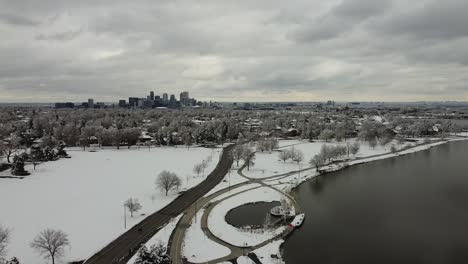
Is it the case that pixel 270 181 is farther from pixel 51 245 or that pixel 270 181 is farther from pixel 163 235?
pixel 51 245

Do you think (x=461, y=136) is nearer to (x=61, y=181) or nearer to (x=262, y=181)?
(x=262, y=181)

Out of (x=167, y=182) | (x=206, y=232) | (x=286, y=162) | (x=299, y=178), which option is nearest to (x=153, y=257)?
(x=206, y=232)

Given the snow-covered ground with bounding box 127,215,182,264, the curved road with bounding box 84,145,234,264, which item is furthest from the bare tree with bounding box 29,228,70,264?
the snow-covered ground with bounding box 127,215,182,264

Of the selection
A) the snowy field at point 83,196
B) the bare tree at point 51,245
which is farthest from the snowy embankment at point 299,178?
the bare tree at point 51,245

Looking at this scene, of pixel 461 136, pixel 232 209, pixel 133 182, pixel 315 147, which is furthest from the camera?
pixel 461 136

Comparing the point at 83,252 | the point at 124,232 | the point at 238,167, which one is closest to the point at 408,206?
the point at 238,167
